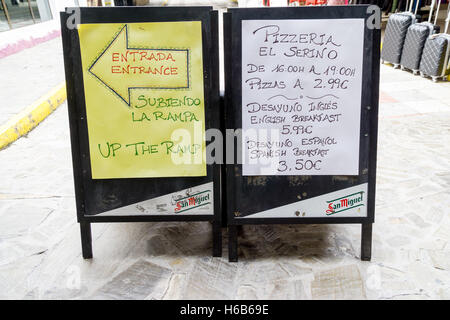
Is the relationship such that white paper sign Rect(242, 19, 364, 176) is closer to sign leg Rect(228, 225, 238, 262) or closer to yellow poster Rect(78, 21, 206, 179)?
yellow poster Rect(78, 21, 206, 179)

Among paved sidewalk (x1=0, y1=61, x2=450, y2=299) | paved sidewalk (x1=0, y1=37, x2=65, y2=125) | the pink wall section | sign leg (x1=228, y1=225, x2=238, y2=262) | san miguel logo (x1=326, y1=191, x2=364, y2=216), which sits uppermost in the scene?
the pink wall section

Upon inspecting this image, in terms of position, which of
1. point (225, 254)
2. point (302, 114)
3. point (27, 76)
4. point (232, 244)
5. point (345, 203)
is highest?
point (302, 114)

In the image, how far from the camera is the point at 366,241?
9.99 ft

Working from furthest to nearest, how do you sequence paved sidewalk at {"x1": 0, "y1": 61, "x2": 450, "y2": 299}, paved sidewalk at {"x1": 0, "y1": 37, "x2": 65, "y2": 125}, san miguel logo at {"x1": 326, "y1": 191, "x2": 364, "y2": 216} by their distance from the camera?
paved sidewalk at {"x1": 0, "y1": 37, "x2": 65, "y2": 125}
san miguel logo at {"x1": 326, "y1": 191, "x2": 364, "y2": 216}
paved sidewalk at {"x1": 0, "y1": 61, "x2": 450, "y2": 299}

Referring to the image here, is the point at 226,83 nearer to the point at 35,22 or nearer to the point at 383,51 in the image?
the point at 383,51

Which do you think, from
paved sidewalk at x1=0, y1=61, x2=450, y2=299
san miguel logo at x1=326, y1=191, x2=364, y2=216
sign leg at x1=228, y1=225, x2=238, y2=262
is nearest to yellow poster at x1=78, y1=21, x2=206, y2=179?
sign leg at x1=228, y1=225, x2=238, y2=262

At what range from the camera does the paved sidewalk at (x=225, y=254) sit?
280cm

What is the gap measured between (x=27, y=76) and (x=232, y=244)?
703 centimetres

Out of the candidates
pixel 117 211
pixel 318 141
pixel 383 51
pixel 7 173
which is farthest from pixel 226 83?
pixel 383 51

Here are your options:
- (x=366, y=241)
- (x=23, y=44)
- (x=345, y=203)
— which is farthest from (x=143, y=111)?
(x=23, y=44)

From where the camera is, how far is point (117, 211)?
118 inches

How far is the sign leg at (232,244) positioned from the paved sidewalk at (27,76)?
14.0ft

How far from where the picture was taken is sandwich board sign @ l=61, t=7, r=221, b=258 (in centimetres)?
273

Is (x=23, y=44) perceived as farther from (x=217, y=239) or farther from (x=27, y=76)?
(x=217, y=239)
